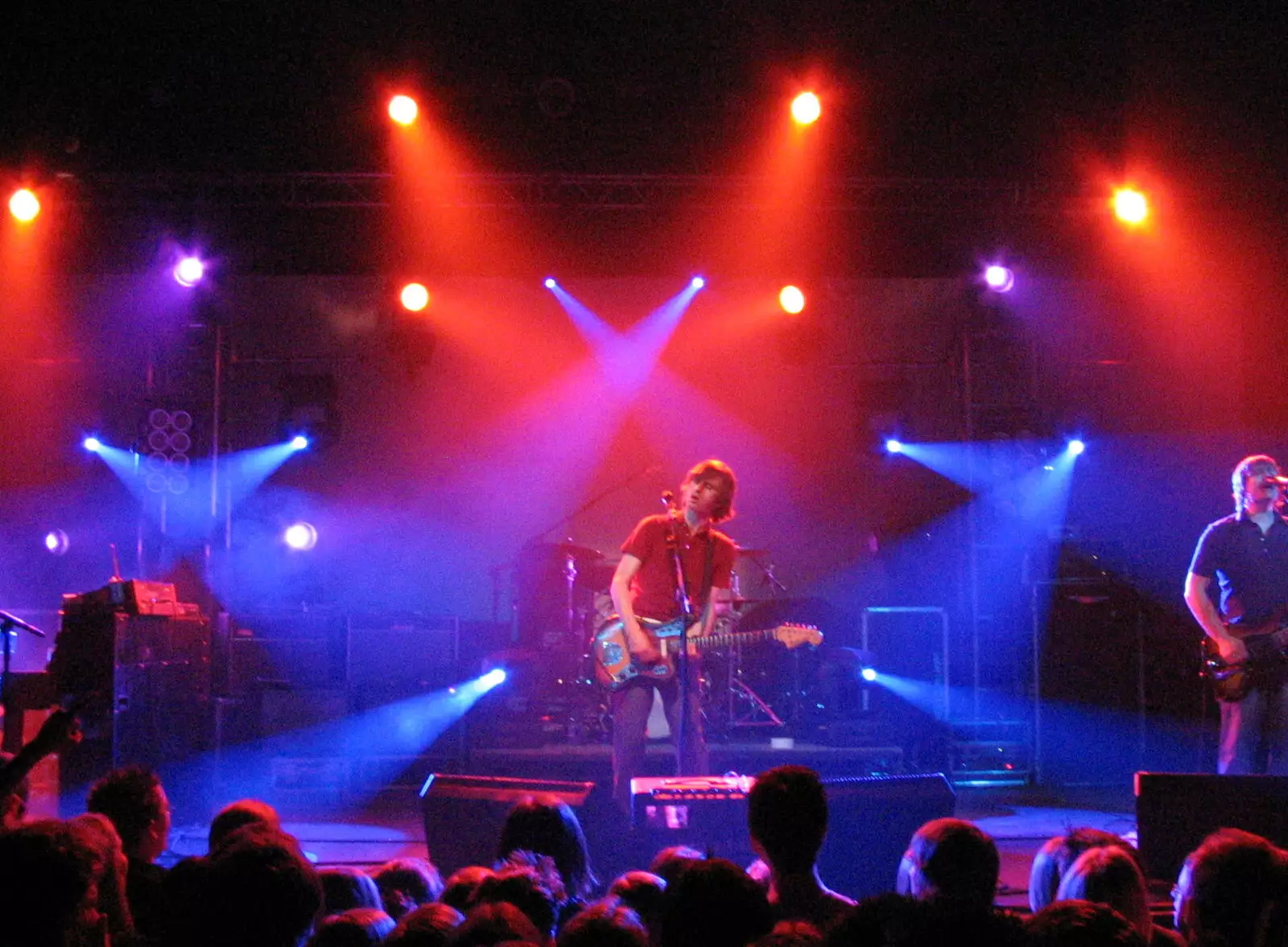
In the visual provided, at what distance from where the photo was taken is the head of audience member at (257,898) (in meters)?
2.44

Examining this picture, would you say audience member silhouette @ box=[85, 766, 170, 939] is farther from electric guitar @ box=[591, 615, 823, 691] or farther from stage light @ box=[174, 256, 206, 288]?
stage light @ box=[174, 256, 206, 288]

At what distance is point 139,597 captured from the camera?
864cm

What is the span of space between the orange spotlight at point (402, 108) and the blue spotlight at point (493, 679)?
4661 millimetres

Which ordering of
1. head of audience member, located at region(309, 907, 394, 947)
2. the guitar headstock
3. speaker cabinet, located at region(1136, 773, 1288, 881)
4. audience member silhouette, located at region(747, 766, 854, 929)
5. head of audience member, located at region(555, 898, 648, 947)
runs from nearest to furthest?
head of audience member, located at region(555, 898, 648, 947) → head of audience member, located at region(309, 907, 394, 947) → audience member silhouette, located at region(747, 766, 854, 929) → speaker cabinet, located at region(1136, 773, 1288, 881) → the guitar headstock

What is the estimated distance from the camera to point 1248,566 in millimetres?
6109

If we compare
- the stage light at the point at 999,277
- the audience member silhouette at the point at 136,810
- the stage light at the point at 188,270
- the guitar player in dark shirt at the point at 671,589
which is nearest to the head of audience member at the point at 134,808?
the audience member silhouette at the point at 136,810

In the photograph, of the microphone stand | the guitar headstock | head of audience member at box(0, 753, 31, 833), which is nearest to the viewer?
head of audience member at box(0, 753, 31, 833)

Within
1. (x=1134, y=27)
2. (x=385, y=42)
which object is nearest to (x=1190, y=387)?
(x=1134, y=27)

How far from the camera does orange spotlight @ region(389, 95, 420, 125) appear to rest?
363 inches

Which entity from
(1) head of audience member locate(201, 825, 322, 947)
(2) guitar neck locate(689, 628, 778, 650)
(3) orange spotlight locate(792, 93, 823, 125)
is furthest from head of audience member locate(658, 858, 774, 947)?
(3) orange spotlight locate(792, 93, 823, 125)

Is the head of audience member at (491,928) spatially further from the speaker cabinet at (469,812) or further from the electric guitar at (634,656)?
the electric guitar at (634,656)

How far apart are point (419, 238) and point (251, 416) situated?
2913 mm

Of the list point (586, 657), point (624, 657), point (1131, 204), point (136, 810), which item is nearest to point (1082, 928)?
point (136, 810)

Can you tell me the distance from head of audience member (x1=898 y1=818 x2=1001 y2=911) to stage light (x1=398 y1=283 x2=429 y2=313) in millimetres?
10184
